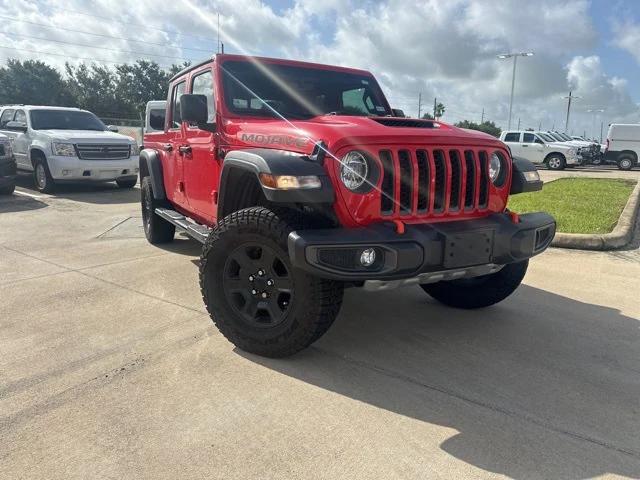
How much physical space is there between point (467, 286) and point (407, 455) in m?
2.07

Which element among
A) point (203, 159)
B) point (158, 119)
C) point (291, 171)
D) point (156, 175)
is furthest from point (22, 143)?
point (291, 171)

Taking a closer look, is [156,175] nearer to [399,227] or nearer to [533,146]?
[399,227]

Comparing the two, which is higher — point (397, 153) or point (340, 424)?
point (397, 153)

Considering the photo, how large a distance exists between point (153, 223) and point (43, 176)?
19.4 feet

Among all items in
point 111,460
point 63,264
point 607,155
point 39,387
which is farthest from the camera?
point 607,155

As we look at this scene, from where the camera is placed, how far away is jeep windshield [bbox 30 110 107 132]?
11.1 m

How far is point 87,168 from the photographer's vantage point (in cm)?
1038

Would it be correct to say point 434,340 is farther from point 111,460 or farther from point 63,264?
point 63,264

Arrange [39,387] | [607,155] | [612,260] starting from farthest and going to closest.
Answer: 1. [607,155]
2. [612,260]
3. [39,387]

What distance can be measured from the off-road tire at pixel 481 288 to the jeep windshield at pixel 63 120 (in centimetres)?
996

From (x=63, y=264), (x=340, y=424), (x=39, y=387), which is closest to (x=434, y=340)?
(x=340, y=424)

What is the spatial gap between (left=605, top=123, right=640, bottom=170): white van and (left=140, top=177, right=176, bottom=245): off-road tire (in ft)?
79.4

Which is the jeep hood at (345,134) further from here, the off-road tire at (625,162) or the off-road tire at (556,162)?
the off-road tire at (625,162)

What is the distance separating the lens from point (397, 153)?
292cm
